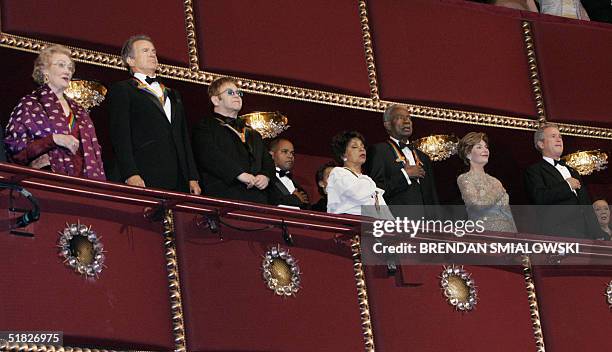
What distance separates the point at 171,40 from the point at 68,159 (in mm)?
1877

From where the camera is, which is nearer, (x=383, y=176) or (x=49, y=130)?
(x=49, y=130)

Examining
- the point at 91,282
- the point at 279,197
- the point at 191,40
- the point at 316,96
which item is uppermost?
the point at 191,40

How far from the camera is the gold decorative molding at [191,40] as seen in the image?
8844mm

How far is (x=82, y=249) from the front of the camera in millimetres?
6727

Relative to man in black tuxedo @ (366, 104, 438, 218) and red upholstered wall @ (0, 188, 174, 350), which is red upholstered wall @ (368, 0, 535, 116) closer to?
man in black tuxedo @ (366, 104, 438, 218)

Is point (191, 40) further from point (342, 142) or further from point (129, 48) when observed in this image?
point (342, 142)

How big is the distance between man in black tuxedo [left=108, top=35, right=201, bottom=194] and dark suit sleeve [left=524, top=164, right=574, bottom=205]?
265 cm

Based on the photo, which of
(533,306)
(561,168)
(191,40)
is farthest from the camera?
(561,168)

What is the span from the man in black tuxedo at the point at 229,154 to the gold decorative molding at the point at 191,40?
Result: 0.77m

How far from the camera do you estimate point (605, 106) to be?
10.5 metres

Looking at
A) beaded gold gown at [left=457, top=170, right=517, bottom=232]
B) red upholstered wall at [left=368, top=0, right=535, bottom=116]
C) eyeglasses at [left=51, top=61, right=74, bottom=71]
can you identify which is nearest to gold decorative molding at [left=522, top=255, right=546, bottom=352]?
beaded gold gown at [left=457, top=170, right=517, bottom=232]

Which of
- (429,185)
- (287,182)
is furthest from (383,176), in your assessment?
(287,182)

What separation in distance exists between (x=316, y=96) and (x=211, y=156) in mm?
1721

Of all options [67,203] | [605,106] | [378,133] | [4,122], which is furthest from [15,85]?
[605,106]
